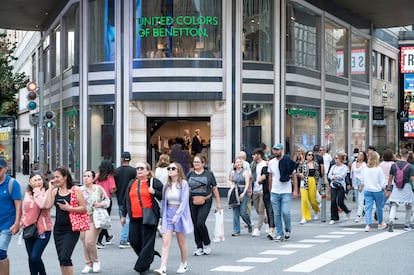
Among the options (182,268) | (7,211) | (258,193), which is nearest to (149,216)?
(182,268)

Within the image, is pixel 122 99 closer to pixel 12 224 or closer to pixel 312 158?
pixel 312 158

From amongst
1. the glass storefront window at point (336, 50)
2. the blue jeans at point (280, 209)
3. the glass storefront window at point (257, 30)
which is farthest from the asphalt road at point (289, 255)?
the glass storefront window at point (336, 50)

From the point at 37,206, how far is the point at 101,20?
2083cm

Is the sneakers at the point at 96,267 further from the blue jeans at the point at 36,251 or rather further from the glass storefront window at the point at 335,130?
the glass storefront window at the point at 335,130

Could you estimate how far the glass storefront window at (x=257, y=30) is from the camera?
2927 centimetres

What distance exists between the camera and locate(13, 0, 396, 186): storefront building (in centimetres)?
2858

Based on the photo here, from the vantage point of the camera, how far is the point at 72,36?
34.8 metres

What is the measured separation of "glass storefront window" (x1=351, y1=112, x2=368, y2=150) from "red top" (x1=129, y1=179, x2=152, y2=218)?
31.5 metres

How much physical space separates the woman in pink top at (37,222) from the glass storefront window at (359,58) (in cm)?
3328

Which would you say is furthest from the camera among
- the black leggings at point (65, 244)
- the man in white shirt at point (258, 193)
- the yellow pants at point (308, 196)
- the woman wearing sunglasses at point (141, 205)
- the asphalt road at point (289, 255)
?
the yellow pants at point (308, 196)

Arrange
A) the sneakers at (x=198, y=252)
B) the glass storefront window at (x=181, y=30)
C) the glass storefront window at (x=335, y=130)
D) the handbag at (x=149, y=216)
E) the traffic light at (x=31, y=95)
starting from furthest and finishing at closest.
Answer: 1. the glass storefront window at (x=335, y=130)
2. the glass storefront window at (x=181, y=30)
3. the traffic light at (x=31, y=95)
4. the sneakers at (x=198, y=252)
5. the handbag at (x=149, y=216)

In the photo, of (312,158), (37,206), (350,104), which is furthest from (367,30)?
(37,206)

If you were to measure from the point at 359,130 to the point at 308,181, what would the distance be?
25.0 metres

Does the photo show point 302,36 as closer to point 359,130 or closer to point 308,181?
point 359,130
